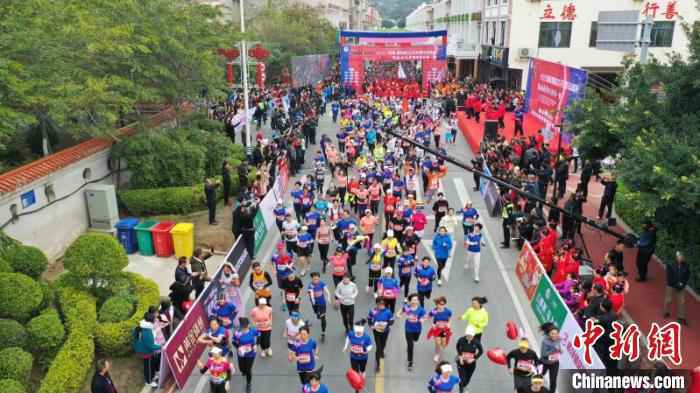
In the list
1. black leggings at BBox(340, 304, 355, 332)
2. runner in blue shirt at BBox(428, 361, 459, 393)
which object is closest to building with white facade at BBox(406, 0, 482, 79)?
black leggings at BBox(340, 304, 355, 332)

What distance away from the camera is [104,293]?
406 inches

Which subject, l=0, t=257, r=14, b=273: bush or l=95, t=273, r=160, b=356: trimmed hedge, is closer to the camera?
l=95, t=273, r=160, b=356: trimmed hedge

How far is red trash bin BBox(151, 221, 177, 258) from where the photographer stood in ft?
44.8

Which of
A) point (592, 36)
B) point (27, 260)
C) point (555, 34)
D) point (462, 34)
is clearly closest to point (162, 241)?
point (27, 260)

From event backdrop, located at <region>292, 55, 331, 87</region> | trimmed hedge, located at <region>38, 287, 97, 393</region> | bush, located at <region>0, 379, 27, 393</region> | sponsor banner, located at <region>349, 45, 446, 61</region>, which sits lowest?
trimmed hedge, located at <region>38, 287, 97, 393</region>

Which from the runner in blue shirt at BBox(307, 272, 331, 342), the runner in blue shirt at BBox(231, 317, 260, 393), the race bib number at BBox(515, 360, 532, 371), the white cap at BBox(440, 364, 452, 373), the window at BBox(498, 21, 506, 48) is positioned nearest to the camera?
the white cap at BBox(440, 364, 452, 373)

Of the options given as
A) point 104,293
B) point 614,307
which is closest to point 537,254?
point 614,307

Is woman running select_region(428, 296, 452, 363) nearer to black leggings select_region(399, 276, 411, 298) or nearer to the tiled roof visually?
black leggings select_region(399, 276, 411, 298)

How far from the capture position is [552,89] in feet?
60.3

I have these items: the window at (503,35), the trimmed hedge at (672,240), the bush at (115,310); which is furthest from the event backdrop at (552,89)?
the window at (503,35)

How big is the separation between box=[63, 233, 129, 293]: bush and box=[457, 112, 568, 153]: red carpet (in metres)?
17.7

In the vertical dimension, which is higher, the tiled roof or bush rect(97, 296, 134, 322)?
the tiled roof

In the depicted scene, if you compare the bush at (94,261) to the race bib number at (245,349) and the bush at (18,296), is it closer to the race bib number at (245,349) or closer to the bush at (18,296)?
the bush at (18,296)

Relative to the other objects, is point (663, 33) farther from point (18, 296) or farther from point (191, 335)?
point (18, 296)
